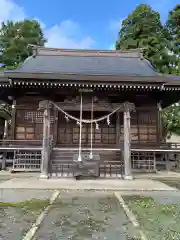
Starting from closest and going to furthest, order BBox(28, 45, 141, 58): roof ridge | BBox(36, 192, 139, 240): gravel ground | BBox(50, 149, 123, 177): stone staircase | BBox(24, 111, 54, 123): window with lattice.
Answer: BBox(36, 192, 139, 240): gravel ground < BBox(50, 149, 123, 177): stone staircase < BBox(24, 111, 54, 123): window with lattice < BBox(28, 45, 141, 58): roof ridge

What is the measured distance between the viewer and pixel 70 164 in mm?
9562

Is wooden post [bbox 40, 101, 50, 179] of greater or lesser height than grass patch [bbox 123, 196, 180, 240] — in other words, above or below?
above

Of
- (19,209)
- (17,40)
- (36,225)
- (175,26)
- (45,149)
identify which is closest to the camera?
(36,225)

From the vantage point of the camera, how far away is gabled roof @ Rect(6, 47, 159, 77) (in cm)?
1305

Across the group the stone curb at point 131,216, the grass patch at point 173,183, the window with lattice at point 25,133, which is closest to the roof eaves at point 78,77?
the window with lattice at point 25,133

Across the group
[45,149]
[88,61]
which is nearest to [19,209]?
[45,149]

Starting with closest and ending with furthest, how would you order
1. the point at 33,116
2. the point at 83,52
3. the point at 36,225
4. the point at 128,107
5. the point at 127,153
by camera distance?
1. the point at 36,225
2. the point at 127,153
3. the point at 128,107
4. the point at 33,116
5. the point at 83,52

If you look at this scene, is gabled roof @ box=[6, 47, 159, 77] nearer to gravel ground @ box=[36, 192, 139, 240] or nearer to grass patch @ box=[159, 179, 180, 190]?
grass patch @ box=[159, 179, 180, 190]

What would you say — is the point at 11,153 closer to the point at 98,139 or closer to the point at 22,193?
the point at 98,139

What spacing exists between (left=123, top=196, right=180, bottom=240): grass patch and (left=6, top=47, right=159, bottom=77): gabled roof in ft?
29.3

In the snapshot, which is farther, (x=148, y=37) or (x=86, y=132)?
(x=148, y=37)

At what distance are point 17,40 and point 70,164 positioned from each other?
20.9 m

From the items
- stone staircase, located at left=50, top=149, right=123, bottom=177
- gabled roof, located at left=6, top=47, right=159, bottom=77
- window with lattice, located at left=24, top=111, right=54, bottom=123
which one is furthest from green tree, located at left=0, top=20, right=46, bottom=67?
stone staircase, located at left=50, top=149, right=123, bottom=177

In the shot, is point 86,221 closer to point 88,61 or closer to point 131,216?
point 131,216
